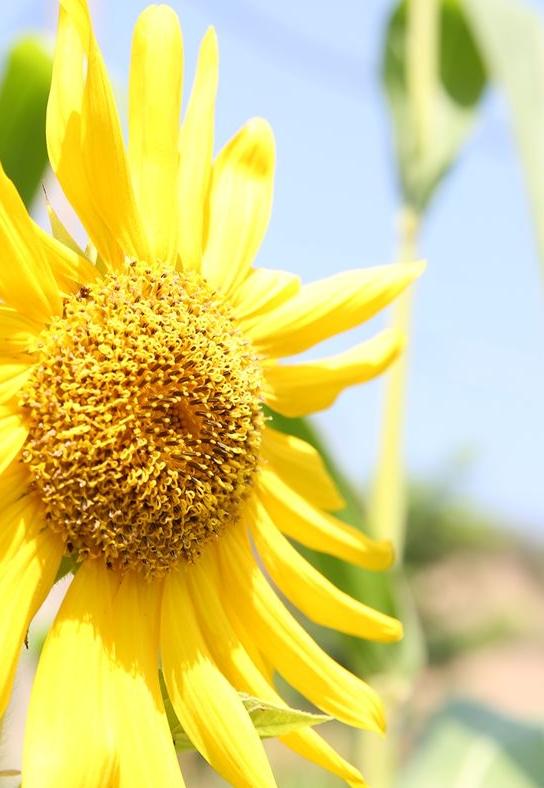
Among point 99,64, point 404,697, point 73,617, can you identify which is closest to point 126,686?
point 73,617

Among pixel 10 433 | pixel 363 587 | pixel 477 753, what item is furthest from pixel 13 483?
pixel 477 753

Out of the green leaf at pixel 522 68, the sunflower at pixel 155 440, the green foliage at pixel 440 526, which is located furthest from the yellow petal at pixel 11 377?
the green foliage at pixel 440 526

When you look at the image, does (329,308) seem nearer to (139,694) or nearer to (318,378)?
(318,378)

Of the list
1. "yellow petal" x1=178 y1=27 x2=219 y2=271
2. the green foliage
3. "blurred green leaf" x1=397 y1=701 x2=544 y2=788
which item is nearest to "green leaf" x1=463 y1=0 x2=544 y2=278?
"yellow petal" x1=178 y1=27 x2=219 y2=271

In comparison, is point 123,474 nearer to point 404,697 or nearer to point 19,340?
point 19,340

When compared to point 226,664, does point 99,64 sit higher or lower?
higher
